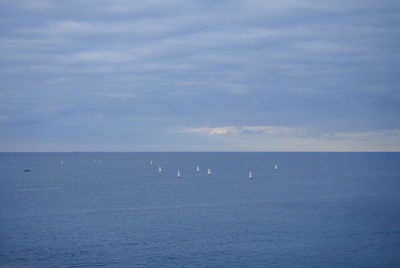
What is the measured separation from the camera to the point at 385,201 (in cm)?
9700

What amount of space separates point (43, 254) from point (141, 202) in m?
45.9

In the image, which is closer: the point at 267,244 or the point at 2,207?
the point at 267,244

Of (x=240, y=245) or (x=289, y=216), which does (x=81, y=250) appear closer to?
(x=240, y=245)

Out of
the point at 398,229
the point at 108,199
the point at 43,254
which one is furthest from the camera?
the point at 108,199

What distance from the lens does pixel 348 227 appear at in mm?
68688

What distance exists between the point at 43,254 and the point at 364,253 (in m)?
37.9

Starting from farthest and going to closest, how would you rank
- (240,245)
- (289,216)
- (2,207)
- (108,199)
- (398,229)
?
(108,199)
(2,207)
(289,216)
(398,229)
(240,245)

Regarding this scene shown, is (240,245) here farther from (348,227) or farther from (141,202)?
(141,202)

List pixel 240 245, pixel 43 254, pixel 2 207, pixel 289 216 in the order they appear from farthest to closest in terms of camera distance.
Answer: pixel 2 207, pixel 289 216, pixel 240 245, pixel 43 254

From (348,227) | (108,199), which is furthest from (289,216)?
(108,199)

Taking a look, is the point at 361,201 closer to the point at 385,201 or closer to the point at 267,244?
the point at 385,201

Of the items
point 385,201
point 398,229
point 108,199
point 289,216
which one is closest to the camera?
point 398,229

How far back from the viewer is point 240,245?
5891 centimetres

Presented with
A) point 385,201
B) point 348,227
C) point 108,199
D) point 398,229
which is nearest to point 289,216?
point 348,227
